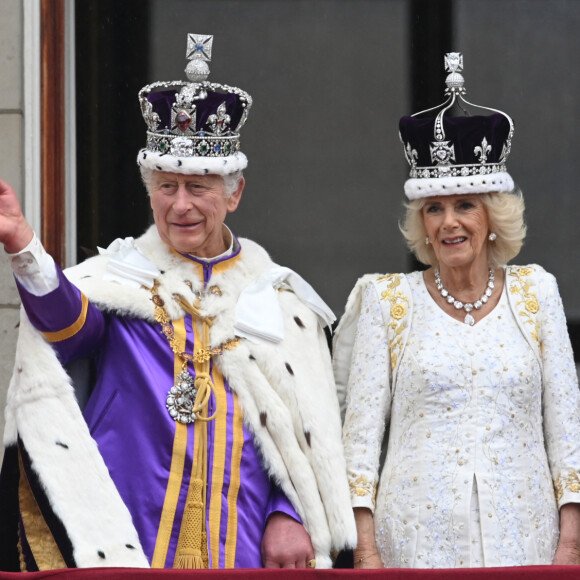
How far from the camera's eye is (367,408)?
401cm

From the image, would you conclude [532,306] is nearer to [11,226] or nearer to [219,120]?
[219,120]

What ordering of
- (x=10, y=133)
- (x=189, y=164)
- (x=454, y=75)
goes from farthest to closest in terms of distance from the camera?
(x=10, y=133) → (x=454, y=75) → (x=189, y=164)

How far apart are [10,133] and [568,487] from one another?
7.89 ft

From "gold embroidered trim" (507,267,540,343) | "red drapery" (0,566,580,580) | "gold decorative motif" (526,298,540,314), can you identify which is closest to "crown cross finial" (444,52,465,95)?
"gold embroidered trim" (507,267,540,343)

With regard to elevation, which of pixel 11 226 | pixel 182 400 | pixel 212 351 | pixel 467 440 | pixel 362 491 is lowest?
pixel 362 491

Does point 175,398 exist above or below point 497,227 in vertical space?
below

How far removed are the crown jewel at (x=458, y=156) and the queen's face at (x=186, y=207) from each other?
1.98ft

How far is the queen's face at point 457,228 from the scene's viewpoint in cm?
407

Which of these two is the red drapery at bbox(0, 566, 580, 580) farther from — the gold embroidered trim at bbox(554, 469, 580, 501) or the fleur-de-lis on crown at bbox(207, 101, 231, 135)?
the fleur-de-lis on crown at bbox(207, 101, 231, 135)

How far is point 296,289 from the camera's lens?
4.13 meters

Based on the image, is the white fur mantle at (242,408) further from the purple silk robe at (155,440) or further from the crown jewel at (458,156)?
the crown jewel at (458,156)

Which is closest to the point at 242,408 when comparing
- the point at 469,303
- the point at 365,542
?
the point at 365,542

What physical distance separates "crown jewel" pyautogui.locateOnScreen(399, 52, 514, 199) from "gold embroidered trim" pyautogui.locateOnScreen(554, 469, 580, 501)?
2.78 feet

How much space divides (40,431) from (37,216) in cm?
156
